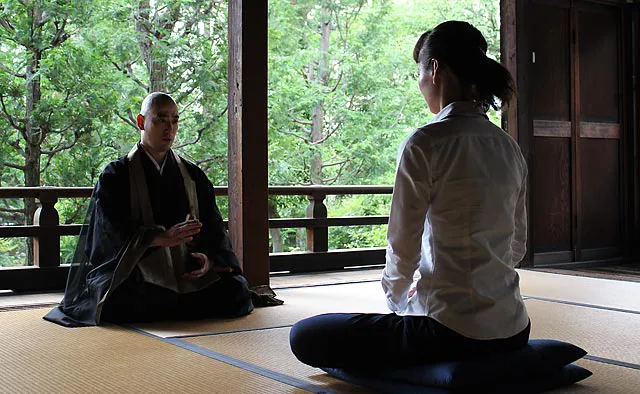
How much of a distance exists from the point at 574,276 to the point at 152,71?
4548 mm

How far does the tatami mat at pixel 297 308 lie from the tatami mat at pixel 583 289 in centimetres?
98

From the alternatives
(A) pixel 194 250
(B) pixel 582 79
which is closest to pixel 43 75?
(A) pixel 194 250

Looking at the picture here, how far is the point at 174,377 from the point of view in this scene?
2.40 meters

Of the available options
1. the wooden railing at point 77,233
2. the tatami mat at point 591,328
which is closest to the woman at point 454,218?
the tatami mat at point 591,328

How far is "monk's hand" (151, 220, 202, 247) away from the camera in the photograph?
3.62 m

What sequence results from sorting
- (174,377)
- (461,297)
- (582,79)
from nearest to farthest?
1. (461,297)
2. (174,377)
3. (582,79)

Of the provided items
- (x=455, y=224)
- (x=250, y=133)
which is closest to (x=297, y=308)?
(x=250, y=133)

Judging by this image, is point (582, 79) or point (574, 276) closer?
point (574, 276)

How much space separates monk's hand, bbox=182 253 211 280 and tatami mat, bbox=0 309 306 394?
0.50 metres

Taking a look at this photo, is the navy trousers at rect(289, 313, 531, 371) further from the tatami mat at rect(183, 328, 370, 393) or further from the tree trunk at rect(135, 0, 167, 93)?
the tree trunk at rect(135, 0, 167, 93)

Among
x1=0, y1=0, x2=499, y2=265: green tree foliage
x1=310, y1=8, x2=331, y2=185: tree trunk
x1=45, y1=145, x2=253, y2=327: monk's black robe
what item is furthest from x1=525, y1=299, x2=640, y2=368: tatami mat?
x1=310, y1=8, x2=331, y2=185: tree trunk

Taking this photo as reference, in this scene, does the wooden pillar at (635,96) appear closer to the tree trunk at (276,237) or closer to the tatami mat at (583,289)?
the tatami mat at (583,289)

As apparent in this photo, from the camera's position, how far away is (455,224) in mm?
1930

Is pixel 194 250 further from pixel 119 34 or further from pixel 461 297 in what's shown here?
pixel 119 34
